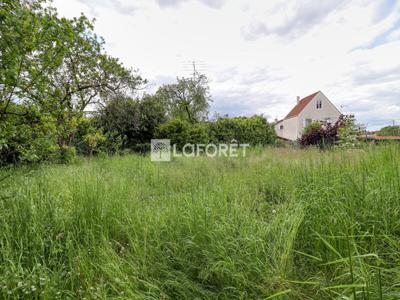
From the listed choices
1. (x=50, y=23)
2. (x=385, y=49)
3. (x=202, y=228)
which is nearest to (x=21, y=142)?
(x=50, y=23)

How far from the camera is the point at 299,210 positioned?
172 centimetres

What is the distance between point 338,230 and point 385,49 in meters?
7.31

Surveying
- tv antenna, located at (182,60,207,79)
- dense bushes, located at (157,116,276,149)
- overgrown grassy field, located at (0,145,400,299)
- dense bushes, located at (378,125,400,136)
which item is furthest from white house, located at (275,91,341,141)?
overgrown grassy field, located at (0,145,400,299)

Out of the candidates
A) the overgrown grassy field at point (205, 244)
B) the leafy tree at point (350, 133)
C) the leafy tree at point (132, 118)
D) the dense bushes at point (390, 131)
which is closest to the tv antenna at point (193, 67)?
the leafy tree at point (132, 118)

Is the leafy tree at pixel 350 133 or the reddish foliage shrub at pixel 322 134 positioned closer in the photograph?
the leafy tree at pixel 350 133

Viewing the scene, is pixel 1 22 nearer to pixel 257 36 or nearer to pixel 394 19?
pixel 394 19

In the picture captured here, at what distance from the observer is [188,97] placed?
17594 millimetres

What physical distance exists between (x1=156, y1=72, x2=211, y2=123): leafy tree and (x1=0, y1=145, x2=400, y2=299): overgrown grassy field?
15.5m

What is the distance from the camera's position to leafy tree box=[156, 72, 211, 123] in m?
17.3

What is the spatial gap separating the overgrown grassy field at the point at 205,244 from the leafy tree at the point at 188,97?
1552 centimetres

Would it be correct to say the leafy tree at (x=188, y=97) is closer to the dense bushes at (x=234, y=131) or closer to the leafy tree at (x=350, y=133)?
the dense bushes at (x=234, y=131)

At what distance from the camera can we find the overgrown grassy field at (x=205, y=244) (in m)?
1.18

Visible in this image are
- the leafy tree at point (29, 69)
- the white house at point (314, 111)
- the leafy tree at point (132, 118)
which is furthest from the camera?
the white house at point (314, 111)

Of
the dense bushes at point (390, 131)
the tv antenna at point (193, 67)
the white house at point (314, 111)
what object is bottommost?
the dense bushes at point (390, 131)
